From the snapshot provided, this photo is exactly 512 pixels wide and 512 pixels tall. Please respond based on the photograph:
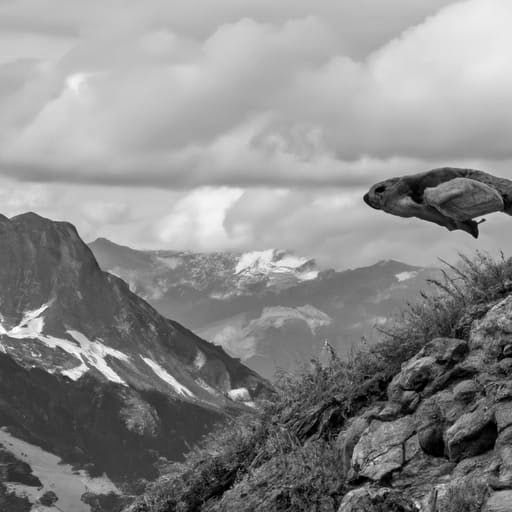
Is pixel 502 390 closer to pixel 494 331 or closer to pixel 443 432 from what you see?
pixel 443 432

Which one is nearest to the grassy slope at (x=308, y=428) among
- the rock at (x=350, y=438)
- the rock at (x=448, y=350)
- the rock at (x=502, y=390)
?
the rock at (x=350, y=438)

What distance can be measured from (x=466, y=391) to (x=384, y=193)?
5052 mm

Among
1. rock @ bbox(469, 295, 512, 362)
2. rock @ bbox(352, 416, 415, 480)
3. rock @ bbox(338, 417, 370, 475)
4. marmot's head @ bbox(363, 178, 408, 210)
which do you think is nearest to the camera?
rock @ bbox(352, 416, 415, 480)

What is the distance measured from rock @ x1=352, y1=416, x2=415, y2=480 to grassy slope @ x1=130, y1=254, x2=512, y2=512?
63 cm

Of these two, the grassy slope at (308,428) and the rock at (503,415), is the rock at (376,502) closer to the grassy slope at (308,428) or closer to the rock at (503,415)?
the grassy slope at (308,428)

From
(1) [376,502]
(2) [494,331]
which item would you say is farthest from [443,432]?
(2) [494,331]

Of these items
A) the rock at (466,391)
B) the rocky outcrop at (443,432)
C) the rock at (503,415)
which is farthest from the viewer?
the rock at (466,391)

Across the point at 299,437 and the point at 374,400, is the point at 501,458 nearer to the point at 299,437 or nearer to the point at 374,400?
the point at 374,400

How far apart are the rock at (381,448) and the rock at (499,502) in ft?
10.6

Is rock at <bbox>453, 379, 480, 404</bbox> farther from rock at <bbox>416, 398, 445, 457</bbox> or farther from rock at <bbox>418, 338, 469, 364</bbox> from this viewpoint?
rock at <bbox>418, 338, 469, 364</bbox>

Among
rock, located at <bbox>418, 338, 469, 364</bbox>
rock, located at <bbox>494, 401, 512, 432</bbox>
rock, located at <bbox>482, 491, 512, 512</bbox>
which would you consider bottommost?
rock, located at <bbox>482, 491, 512, 512</bbox>

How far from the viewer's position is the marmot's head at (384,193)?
2094 cm

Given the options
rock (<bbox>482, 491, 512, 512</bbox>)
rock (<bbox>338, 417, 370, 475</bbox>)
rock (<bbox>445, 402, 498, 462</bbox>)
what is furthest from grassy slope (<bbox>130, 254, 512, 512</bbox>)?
rock (<bbox>482, 491, 512, 512</bbox>)

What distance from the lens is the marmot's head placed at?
2094cm
